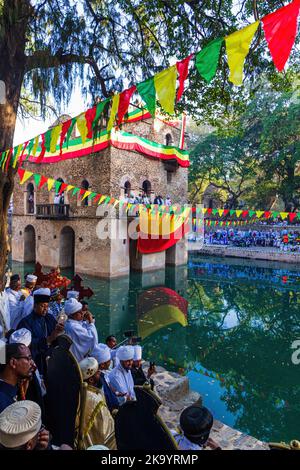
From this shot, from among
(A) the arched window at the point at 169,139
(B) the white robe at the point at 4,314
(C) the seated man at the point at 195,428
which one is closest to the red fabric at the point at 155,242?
(A) the arched window at the point at 169,139

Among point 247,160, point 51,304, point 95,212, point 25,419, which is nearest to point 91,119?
point 51,304

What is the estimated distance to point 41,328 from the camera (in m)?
3.78

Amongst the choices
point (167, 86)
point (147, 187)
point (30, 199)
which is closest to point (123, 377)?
point (167, 86)

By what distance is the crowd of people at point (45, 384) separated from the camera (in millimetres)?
1739

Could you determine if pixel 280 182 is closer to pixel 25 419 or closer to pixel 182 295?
pixel 182 295

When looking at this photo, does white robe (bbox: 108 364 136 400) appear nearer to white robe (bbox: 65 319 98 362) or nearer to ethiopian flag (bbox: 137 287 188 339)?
white robe (bbox: 65 319 98 362)

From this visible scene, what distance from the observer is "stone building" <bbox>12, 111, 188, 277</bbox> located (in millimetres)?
15977

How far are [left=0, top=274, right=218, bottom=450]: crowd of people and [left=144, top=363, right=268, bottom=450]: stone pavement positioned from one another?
0.60 metres

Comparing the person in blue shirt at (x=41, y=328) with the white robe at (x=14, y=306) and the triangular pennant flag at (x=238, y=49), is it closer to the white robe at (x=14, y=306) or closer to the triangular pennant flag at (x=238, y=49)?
the white robe at (x=14, y=306)

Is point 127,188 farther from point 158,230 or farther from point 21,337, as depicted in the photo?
point 21,337

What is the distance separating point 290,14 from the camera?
2824 millimetres

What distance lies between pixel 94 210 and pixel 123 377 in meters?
13.3

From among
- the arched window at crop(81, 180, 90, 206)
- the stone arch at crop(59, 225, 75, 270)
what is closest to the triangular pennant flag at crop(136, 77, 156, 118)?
the arched window at crop(81, 180, 90, 206)

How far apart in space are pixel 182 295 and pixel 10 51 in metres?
12.3
